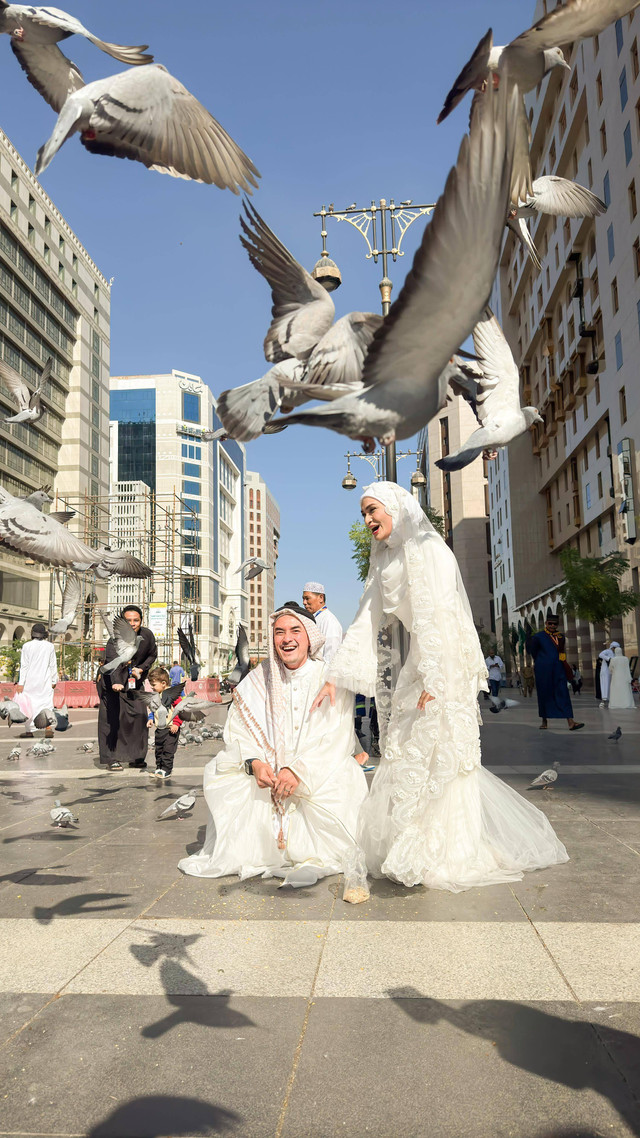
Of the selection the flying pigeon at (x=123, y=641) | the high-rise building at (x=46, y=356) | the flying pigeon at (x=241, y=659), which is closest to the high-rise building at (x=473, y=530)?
the high-rise building at (x=46, y=356)

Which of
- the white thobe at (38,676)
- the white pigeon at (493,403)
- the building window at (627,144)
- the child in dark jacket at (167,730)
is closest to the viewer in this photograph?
the white pigeon at (493,403)

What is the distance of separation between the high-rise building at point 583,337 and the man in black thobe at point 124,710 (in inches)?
696

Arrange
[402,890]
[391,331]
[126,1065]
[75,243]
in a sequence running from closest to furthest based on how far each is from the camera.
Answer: [391,331], [126,1065], [402,890], [75,243]

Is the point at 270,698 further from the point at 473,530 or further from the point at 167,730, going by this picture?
the point at 473,530

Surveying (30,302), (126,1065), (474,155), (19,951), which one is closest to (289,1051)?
(126,1065)

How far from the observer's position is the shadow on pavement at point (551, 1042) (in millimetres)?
2217

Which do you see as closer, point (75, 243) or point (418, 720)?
point (418, 720)

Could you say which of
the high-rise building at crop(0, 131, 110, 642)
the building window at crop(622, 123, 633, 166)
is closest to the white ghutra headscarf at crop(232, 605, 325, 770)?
the building window at crop(622, 123, 633, 166)

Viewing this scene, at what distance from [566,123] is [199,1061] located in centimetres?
4180

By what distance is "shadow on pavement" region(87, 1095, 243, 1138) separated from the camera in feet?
6.70

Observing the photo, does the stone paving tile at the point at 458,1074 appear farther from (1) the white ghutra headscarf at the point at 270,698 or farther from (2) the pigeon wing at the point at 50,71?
(2) the pigeon wing at the point at 50,71

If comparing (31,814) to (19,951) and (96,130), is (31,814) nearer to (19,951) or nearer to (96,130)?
(19,951)

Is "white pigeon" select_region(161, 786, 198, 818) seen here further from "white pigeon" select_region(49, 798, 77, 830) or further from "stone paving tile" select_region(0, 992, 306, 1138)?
"stone paving tile" select_region(0, 992, 306, 1138)

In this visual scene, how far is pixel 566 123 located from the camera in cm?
3609
